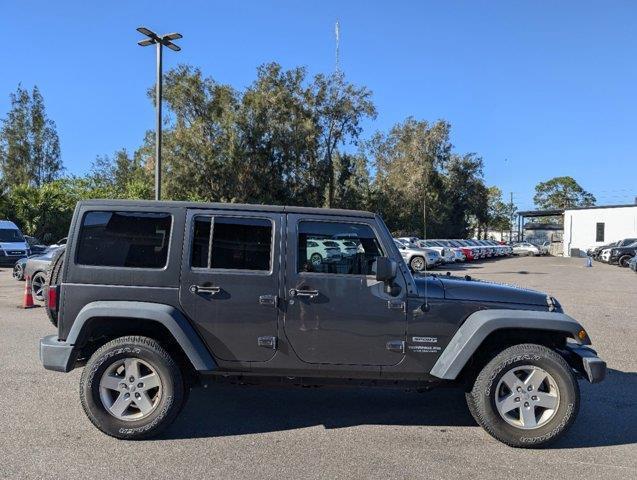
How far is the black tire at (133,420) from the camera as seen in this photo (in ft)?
14.2

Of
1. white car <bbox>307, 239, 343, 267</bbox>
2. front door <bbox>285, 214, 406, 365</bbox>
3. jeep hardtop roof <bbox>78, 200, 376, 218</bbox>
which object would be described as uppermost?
jeep hardtop roof <bbox>78, 200, 376, 218</bbox>

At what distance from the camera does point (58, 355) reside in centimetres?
439

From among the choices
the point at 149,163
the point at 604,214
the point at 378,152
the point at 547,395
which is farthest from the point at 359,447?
the point at 378,152

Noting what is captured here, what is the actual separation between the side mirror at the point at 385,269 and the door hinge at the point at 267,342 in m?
0.99

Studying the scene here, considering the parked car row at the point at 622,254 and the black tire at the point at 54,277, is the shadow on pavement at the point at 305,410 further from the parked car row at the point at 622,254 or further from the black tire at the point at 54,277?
the parked car row at the point at 622,254

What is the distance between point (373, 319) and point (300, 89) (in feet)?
123

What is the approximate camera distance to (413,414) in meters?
5.11

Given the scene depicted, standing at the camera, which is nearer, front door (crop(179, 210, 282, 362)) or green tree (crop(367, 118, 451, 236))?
front door (crop(179, 210, 282, 362))

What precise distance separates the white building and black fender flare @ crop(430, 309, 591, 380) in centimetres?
5098

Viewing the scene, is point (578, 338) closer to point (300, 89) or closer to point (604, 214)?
point (300, 89)

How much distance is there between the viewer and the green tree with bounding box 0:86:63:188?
2247 inches

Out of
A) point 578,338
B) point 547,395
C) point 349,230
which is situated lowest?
point 547,395

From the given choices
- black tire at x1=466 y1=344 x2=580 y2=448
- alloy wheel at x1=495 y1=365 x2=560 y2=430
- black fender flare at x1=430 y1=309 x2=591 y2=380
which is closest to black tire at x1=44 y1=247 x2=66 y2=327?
black fender flare at x1=430 y1=309 x2=591 y2=380

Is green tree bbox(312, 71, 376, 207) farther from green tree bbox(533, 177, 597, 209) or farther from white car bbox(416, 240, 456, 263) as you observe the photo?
green tree bbox(533, 177, 597, 209)
